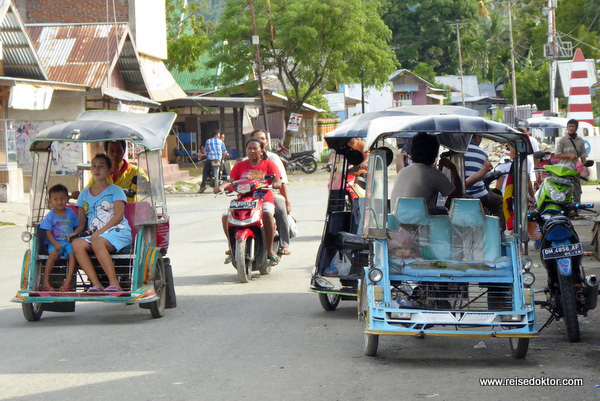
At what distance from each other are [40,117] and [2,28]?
13.7ft

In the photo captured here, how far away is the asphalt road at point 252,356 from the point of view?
597 centimetres

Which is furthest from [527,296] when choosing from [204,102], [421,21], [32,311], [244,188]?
[421,21]

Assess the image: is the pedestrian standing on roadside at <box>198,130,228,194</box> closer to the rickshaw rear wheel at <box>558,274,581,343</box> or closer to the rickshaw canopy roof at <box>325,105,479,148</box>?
the rickshaw canopy roof at <box>325,105,479,148</box>

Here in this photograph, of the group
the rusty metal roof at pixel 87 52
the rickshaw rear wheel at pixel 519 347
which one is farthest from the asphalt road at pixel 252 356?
the rusty metal roof at pixel 87 52

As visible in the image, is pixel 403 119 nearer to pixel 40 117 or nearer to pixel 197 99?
pixel 40 117

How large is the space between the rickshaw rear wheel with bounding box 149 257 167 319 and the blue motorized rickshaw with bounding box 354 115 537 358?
2.46 meters

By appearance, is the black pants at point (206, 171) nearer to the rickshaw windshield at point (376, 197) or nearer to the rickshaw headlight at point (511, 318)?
the rickshaw windshield at point (376, 197)

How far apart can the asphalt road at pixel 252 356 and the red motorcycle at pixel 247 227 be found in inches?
22.9

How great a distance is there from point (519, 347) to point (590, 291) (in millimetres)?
1007

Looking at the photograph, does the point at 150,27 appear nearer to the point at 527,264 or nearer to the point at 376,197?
the point at 376,197

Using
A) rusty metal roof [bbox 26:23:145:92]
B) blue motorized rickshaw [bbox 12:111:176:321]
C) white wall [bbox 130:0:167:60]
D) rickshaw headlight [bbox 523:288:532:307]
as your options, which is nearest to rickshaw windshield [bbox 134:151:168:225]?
blue motorized rickshaw [bbox 12:111:176:321]

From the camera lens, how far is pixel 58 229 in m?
8.91

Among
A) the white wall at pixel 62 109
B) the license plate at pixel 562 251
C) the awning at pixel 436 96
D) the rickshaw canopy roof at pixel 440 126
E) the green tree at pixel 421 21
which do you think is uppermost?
the green tree at pixel 421 21

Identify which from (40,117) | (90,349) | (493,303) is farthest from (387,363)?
(40,117)
